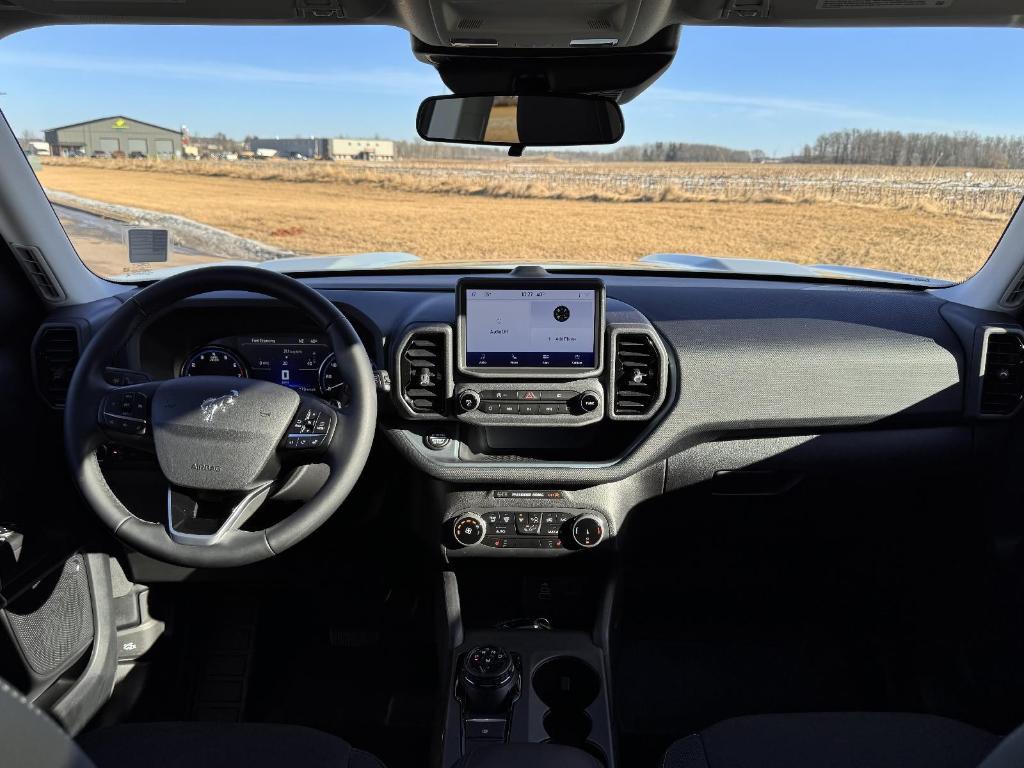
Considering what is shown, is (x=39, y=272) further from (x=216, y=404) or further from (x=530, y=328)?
(x=530, y=328)

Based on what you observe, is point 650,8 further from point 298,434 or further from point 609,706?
point 609,706

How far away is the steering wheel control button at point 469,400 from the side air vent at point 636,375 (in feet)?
1.56

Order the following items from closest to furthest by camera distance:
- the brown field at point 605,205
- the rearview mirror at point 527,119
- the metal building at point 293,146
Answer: the rearview mirror at point 527,119 < the brown field at point 605,205 < the metal building at point 293,146

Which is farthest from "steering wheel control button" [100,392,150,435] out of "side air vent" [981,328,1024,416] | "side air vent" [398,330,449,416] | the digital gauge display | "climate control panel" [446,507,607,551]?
"side air vent" [981,328,1024,416]

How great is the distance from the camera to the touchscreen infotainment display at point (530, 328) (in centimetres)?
292

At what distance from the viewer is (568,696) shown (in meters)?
3.04

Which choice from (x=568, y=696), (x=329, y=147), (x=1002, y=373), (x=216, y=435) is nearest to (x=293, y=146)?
(x=329, y=147)

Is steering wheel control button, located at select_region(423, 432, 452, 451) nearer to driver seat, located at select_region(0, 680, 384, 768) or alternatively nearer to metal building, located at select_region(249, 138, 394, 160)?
driver seat, located at select_region(0, 680, 384, 768)

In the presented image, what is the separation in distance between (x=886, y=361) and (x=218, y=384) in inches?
87.0

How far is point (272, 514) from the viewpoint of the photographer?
3.07 meters

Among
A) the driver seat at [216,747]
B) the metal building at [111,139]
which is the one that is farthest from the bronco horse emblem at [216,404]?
the metal building at [111,139]

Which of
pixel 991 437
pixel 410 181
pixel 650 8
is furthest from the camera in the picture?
pixel 410 181

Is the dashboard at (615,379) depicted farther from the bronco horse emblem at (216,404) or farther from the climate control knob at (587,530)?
the bronco horse emblem at (216,404)

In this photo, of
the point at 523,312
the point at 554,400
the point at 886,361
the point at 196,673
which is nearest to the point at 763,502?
the point at 886,361
